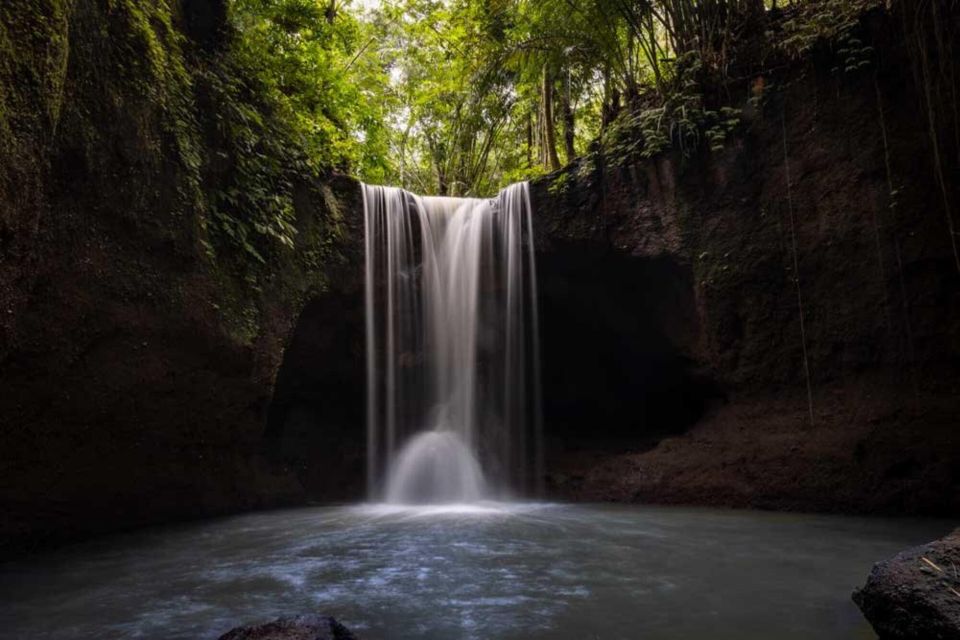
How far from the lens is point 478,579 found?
443 centimetres

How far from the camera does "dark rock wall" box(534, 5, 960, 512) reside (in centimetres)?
736

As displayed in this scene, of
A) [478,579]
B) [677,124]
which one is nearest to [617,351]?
[677,124]

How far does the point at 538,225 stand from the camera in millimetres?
10227

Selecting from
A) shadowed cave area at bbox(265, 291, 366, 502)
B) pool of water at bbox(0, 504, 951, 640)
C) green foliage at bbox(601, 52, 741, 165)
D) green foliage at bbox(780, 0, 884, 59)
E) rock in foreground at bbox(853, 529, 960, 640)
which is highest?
green foliage at bbox(780, 0, 884, 59)

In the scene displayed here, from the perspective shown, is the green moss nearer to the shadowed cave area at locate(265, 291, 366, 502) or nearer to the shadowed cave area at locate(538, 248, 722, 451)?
the shadowed cave area at locate(265, 291, 366, 502)

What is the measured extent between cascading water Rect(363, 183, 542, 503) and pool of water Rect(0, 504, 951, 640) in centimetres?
333

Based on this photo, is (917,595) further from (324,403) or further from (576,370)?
(324,403)

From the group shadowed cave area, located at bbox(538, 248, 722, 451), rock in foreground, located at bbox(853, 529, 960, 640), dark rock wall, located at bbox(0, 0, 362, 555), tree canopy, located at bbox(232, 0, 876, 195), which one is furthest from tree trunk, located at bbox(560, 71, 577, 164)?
rock in foreground, located at bbox(853, 529, 960, 640)

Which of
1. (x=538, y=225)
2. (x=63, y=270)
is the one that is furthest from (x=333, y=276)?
(x=63, y=270)

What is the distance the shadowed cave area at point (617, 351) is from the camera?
31.3 feet

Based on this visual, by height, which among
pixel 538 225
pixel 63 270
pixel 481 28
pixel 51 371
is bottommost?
pixel 51 371

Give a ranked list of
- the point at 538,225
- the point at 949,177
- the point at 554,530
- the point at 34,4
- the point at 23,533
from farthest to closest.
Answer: the point at 538,225
the point at 949,177
the point at 554,530
the point at 23,533
the point at 34,4

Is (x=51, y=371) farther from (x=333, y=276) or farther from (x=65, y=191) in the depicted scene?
(x=333, y=276)

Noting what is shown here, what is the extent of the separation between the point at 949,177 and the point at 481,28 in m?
7.98
